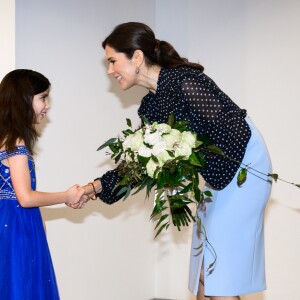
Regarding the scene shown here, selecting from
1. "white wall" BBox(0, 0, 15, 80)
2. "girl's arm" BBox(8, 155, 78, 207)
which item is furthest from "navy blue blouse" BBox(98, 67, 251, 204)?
"white wall" BBox(0, 0, 15, 80)

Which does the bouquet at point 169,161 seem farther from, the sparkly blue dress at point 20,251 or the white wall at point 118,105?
the white wall at point 118,105

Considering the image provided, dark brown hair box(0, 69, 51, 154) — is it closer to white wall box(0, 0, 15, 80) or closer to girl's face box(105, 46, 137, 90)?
girl's face box(105, 46, 137, 90)

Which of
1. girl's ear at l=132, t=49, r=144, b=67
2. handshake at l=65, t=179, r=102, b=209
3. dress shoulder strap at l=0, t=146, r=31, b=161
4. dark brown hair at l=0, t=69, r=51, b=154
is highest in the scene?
girl's ear at l=132, t=49, r=144, b=67

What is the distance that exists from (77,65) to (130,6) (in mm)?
697

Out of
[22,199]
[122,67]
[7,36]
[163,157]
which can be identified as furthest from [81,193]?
[7,36]

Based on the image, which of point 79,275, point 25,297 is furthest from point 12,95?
point 79,275

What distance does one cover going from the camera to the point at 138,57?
9.23ft

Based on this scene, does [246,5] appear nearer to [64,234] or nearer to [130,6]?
[130,6]

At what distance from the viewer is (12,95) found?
3076 mm

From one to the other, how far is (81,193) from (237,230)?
83 cm

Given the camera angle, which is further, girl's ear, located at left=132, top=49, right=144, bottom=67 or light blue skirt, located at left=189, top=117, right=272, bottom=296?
girl's ear, located at left=132, top=49, right=144, bottom=67

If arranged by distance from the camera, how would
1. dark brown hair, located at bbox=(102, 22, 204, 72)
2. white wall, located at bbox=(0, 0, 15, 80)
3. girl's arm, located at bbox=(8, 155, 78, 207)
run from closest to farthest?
1. dark brown hair, located at bbox=(102, 22, 204, 72)
2. girl's arm, located at bbox=(8, 155, 78, 207)
3. white wall, located at bbox=(0, 0, 15, 80)

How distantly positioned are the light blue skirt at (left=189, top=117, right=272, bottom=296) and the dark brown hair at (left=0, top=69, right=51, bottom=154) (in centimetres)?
98

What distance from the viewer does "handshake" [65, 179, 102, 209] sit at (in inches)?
122
